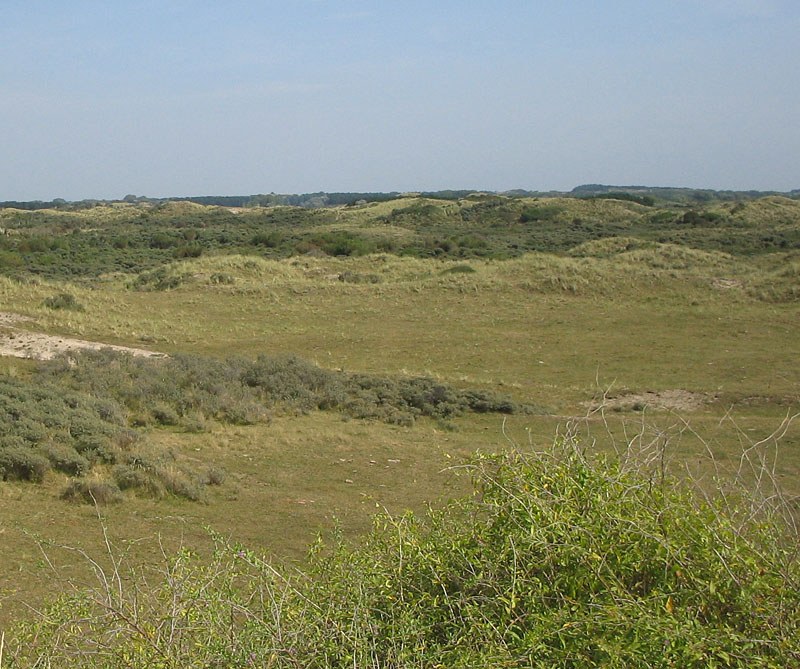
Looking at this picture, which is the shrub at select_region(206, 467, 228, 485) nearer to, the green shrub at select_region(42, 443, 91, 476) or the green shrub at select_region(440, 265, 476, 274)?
the green shrub at select_region(42, 443, 91, 476)

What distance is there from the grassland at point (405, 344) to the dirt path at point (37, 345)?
0.93m

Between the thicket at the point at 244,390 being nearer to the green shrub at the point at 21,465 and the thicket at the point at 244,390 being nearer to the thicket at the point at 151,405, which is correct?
the thicket at the point at 151,405

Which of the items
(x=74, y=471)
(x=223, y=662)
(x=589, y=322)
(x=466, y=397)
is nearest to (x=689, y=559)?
(x=223, y=662)

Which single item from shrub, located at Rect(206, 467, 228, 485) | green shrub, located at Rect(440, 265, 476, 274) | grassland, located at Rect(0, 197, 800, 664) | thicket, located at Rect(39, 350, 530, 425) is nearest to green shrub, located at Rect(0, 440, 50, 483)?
grassland, located at Rect(0, 197, 800, 664)

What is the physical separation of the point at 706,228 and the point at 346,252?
2803 centimetres

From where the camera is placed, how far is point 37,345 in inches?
601

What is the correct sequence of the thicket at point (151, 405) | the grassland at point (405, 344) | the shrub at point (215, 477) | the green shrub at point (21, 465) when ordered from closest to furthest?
1. the grassland at point (405, 344)
2. the green shrub at point (21, 465)
3. the thicket at point (151, 405)
4. the shrub at point (215, 477)

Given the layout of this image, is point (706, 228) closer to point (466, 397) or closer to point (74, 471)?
point (466, 397)

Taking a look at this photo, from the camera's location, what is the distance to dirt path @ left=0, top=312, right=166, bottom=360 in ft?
48.1

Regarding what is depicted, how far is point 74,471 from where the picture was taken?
28.0 feet

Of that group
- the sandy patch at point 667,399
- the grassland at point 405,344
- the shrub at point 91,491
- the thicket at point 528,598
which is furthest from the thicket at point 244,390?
the thicket at point 528,598

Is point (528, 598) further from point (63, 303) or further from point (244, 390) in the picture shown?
point (63, 303)

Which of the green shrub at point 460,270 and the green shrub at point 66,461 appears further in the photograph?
the green shrub at point 460,270

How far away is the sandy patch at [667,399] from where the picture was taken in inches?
578
